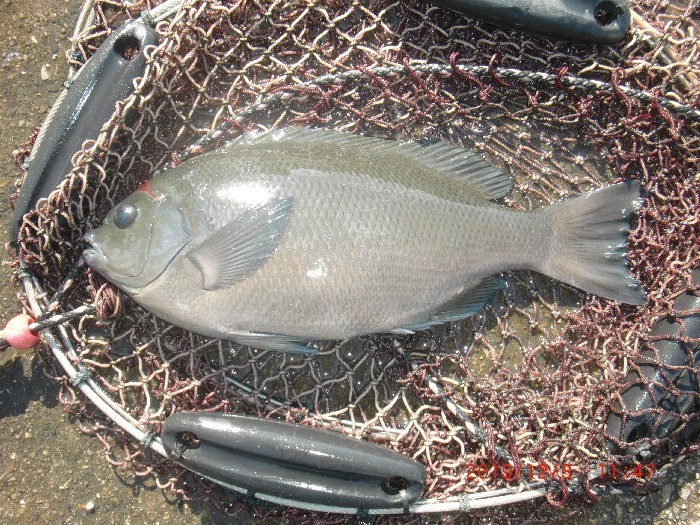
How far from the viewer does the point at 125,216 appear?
239cm

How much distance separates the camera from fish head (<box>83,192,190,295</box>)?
239 centimetres

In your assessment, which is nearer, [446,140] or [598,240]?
[598,240]

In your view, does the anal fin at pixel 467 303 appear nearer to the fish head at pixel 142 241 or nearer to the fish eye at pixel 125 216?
the fish head at pixel 142 241

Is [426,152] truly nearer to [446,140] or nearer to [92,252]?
[446,140]

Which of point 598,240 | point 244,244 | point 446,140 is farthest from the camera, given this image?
point 446,140

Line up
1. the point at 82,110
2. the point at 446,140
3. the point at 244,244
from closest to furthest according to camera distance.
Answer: the point at 244,244
the point at 82,110
the point at 446,140

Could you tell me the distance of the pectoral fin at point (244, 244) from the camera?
92.3 inches

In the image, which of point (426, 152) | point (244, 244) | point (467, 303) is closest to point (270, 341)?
point (244, 244)

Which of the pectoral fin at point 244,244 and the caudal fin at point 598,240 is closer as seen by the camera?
the pectoral fin at point 244,244

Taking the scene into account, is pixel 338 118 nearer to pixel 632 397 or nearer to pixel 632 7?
pixel 632 7

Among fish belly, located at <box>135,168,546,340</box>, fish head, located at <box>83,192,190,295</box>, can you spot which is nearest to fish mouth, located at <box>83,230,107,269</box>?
fish head, located at <box>83,192,190,295</box>
